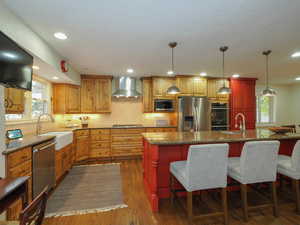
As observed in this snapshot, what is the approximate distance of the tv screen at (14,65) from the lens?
4.86 ft

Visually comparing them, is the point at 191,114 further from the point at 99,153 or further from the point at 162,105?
the point at 99,153

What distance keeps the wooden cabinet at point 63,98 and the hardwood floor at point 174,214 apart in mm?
2862

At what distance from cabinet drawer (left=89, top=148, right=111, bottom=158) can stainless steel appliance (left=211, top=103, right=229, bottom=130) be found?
3.24m

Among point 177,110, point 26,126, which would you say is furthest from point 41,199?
point 177,110

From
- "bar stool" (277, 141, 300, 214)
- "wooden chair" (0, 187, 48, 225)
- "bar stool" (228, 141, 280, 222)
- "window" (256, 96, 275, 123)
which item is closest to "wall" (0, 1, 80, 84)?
"wooden chair" (0, 187, 48, 225)

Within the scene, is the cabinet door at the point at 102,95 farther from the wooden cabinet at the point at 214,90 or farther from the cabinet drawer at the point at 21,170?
the wooden cabinet at the point at 214,90

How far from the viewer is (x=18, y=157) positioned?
1.78 meters

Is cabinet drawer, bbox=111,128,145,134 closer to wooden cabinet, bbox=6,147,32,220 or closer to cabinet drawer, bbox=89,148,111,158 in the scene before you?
cabinet drawer, bbox=89,148,111,158

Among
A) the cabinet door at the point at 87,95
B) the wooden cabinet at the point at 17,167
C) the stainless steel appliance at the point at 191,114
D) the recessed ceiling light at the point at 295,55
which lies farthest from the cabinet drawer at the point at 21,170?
the recessed ceiling light at the point at 295,55

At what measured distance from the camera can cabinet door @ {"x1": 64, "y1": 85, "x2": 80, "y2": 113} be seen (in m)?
4.19

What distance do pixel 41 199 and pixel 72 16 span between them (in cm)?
187

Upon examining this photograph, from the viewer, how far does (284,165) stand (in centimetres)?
208

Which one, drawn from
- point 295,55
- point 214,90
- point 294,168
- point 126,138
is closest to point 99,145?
point 126,138

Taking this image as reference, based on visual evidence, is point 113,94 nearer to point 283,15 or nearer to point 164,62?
point 164,62
